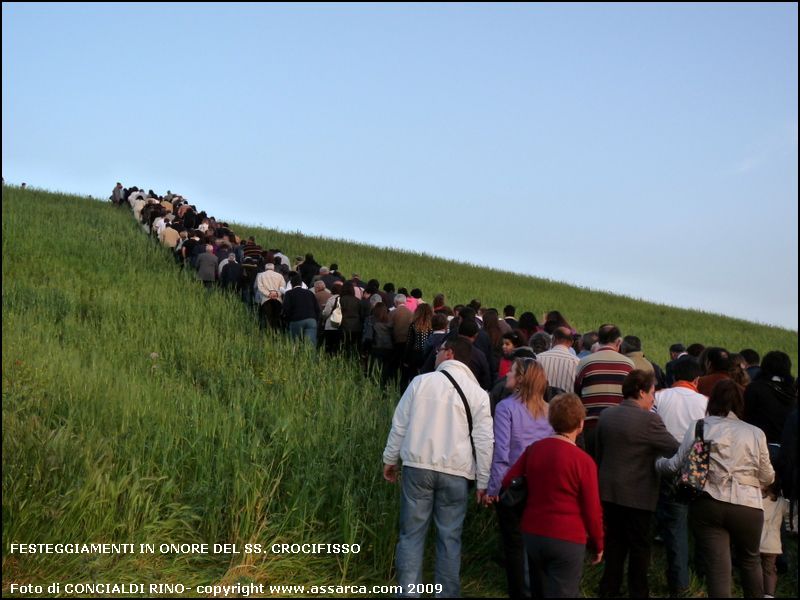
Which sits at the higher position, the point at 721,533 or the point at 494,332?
the point at 494,332

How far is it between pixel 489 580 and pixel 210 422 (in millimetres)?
3172

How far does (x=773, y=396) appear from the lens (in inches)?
361

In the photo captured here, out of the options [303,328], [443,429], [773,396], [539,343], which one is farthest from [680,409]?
[303,328]

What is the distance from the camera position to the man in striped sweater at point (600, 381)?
29.9ft

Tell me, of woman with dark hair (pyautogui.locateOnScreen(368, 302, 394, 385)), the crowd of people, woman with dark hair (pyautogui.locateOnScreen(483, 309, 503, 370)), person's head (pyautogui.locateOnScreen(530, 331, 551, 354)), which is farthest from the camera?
woman with dark hair (pyautogui.locateOnScreen(368, 302, 394, 385))

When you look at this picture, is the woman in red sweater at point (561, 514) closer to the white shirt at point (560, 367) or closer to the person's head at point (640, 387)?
the person's head at point (640, 387)

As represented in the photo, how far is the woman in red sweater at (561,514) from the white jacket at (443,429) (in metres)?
1.11

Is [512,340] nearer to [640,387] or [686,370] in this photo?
[686,370]

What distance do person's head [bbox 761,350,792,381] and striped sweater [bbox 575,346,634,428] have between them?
1295 millimetres

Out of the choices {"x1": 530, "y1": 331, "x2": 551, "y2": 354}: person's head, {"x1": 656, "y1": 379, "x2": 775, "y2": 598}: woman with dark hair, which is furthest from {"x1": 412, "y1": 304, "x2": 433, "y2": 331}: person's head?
{"x1": 656, "y1": 379, "x2": 775, "y2": 598}: woman with dark hair

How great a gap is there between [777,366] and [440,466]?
378 cm

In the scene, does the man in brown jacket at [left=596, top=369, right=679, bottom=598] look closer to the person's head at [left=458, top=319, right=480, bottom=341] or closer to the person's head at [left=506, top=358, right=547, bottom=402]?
the person's head at [left=506, top=358, right=547, bottom=402]

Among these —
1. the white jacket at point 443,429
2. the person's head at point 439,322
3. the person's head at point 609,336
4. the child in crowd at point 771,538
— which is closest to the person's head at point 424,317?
the person's head at point 439,322

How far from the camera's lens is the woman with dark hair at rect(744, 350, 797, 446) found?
29.7ft
